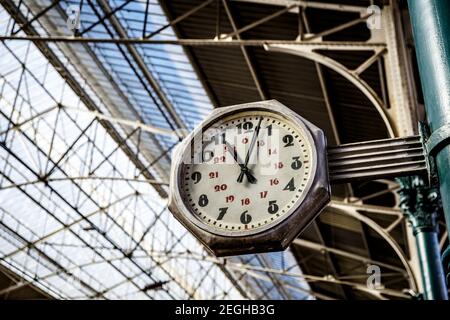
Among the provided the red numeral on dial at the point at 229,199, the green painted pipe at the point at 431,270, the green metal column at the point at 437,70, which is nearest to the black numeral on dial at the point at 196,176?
the red numeral on dial at the point at 229,199

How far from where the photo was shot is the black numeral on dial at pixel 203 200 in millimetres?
3521

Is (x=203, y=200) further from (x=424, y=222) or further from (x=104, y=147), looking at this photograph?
(x=104, y=147)

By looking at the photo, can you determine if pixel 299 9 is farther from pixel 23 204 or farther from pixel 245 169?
pixel 23 204

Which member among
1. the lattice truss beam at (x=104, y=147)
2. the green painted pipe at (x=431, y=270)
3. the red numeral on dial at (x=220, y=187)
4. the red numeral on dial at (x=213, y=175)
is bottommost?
the red numeral on dial at (x=220, y=187)

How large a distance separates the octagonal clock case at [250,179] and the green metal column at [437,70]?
0.59 m

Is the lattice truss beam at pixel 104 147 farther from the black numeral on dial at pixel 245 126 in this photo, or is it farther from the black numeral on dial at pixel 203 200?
the black numeral on dial at pixel 203 200

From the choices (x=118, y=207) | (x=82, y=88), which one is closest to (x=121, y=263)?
(x=118, y=207)

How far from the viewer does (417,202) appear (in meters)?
11.2

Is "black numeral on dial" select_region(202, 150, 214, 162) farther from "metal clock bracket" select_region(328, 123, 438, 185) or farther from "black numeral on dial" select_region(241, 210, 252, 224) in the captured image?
"metal clock bracket" select_region(328, 123, 438, 185)

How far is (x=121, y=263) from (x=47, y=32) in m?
13.1

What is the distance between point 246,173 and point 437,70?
112cm

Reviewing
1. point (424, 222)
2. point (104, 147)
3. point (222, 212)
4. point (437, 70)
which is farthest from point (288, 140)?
point (104, 147)

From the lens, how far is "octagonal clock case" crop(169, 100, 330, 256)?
3.27 metres

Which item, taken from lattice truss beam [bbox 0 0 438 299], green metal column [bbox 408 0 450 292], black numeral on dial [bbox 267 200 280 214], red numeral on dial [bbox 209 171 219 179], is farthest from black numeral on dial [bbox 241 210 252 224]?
lattice truss beam [bbox 0 0 438 299]
